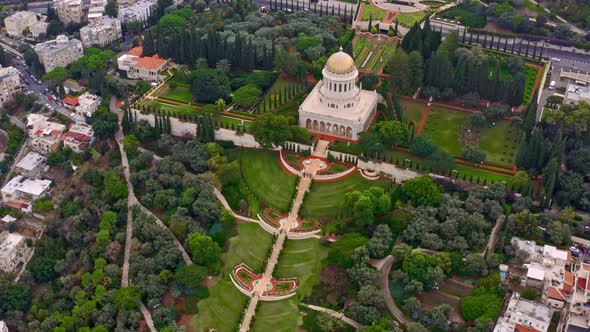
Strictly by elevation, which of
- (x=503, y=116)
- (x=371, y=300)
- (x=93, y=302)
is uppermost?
(x=503, y=116)

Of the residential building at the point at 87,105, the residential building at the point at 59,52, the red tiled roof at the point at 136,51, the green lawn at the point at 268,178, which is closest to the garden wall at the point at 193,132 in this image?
the green lawn at the point at 268,178

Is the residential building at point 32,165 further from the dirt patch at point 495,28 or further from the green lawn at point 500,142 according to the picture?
the dirt patch at point 495,28

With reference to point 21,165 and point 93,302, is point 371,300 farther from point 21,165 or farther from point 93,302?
point 21,165

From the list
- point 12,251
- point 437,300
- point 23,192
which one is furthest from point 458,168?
point 23,192

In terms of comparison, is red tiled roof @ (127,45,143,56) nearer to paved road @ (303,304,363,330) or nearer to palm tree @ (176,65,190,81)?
palm tree @ (176,65,190,81)

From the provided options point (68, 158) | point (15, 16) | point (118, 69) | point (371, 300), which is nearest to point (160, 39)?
point (118, 69)

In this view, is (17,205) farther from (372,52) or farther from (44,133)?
(372,52)

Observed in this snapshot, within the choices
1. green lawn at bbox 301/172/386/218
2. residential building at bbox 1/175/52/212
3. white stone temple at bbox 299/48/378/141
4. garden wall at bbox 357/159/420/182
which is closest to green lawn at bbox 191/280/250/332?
green lawn at bbox 301/172/386/218
